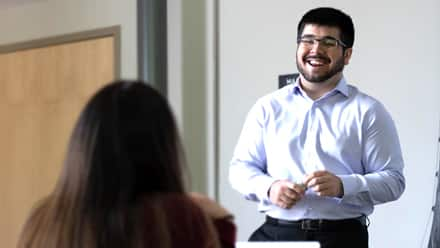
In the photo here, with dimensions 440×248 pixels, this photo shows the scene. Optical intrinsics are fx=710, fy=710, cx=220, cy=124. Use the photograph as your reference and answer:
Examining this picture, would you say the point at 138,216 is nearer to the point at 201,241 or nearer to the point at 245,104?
the point at 201,241

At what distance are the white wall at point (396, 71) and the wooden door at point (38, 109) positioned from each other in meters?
1.21

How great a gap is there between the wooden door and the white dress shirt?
2254mm

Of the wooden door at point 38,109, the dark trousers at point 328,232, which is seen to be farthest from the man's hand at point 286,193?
the wooden door at point 38,109

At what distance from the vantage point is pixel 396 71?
315cm

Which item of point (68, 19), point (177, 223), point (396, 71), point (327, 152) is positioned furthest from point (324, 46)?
point (68, 19)

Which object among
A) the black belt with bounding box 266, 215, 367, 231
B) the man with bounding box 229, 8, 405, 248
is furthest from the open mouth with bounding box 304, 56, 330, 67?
the black belt with bounding box 266, 215, 367, 231

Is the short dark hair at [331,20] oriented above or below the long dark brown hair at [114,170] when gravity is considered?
above

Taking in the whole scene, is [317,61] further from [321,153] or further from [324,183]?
[324,183]

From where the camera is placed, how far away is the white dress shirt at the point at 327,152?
2.14 m

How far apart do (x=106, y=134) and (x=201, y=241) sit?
25 cm

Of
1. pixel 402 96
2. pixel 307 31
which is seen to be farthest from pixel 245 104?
pixel 307 31

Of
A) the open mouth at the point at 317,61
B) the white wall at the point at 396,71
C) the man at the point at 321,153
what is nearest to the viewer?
the man at the point at 321,153

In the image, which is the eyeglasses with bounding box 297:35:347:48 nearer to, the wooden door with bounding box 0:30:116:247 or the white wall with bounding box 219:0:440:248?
the white wall with bounding box 219:0:440:248

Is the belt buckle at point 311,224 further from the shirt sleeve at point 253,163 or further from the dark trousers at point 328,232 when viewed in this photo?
the shirt sleeve at point 253,163
